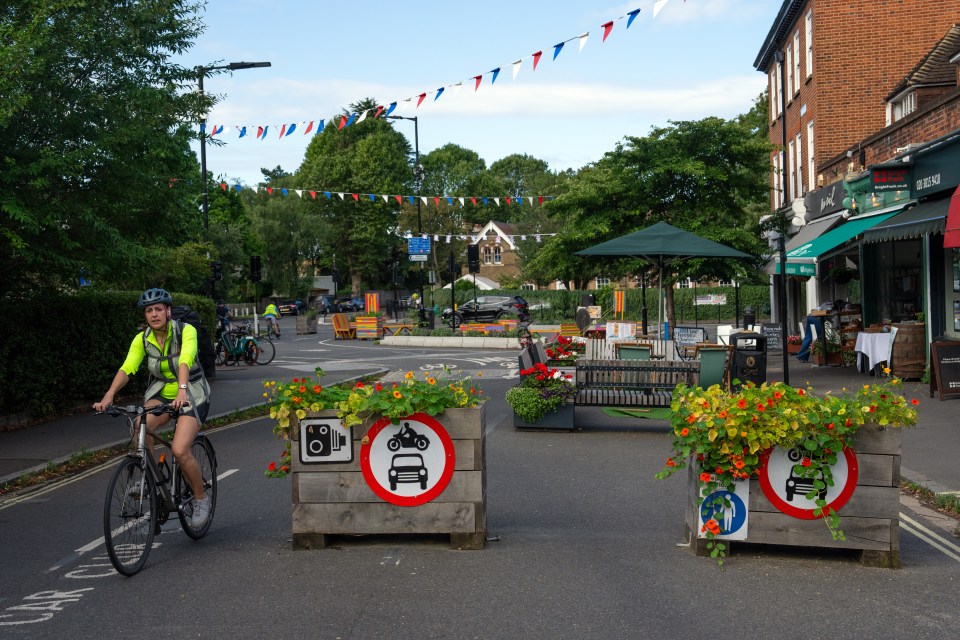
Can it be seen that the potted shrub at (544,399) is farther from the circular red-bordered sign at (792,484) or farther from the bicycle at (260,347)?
the bicycle at (260,347)

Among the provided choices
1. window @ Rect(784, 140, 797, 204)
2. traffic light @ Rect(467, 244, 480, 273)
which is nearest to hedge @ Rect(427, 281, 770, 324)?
traffic light @ Rect(467, 244, 480, 273)

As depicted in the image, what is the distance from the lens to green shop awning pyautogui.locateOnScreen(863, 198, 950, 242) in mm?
14555

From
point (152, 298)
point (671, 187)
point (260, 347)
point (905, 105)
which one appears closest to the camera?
point (152, 298)

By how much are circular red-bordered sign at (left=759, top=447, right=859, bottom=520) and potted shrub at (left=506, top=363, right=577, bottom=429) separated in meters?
6.45

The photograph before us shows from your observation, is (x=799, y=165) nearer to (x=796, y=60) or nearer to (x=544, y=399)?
(x=796, y=60)

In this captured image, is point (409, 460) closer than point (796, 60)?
Yes

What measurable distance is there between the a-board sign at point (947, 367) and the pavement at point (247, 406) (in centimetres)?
22

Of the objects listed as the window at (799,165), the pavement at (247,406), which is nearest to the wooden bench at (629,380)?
the pavement at (247,406)

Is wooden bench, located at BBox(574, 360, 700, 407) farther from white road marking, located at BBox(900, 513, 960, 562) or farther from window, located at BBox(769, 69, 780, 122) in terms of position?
window, located at BBox(769, 69, 780, 122)

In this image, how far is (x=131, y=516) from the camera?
6.12m

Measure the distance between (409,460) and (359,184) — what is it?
7579 centimetres

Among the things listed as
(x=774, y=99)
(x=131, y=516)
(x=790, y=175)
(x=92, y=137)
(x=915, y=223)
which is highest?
(x=774, y=99)

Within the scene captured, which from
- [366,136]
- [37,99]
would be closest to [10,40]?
[37,99]

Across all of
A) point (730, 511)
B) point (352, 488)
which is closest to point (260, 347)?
point (352, 488)
